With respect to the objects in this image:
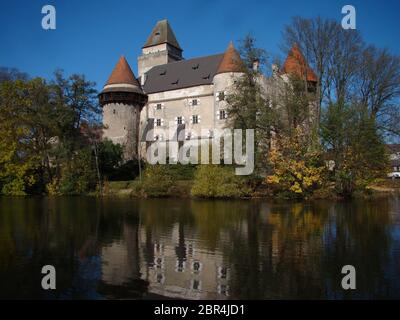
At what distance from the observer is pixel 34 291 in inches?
250

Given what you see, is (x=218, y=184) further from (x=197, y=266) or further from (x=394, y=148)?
(x=197, y=266)

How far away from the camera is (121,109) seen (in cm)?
4409

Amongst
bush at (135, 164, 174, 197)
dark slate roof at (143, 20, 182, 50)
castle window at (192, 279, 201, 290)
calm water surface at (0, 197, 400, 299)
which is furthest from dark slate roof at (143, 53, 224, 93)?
castle window at (192, 279, 201, 290)

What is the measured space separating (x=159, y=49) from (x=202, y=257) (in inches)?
1996

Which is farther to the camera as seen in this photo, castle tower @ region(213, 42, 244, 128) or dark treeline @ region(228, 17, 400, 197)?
castle tower @ region(213, 42, 244, 128)

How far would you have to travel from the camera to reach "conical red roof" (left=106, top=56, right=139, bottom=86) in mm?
44375

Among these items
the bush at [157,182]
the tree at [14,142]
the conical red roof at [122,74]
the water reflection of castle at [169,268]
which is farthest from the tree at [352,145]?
the conical red roof at [122,74]

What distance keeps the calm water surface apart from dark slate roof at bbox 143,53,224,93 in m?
30.5

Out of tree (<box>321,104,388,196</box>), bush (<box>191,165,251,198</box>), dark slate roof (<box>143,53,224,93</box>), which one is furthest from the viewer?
dark slate roof (<box>143,53,224,93</box>)

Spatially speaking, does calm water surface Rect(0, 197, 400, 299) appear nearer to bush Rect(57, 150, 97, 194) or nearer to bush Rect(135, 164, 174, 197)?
bush Rect(135, 164, 174, 197)

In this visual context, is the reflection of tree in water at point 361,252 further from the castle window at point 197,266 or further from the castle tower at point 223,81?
the castle tower at point 223,81

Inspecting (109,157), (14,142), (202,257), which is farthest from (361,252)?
(109,157)
